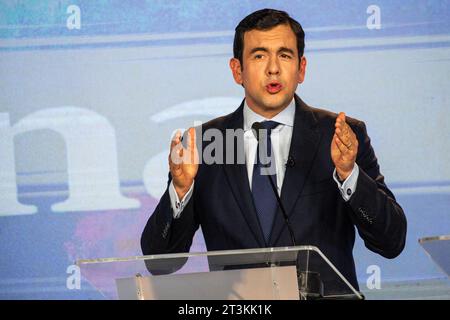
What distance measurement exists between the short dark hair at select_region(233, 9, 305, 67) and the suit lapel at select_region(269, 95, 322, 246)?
27cm

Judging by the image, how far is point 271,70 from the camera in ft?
13.6

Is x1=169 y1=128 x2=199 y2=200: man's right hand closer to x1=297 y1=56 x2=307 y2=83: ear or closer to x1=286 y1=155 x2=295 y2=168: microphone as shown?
x1=286 y1=155 x2=295 y2=168: microphone

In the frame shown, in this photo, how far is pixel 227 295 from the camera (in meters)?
2.65

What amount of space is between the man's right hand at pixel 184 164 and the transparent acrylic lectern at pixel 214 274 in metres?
0.71

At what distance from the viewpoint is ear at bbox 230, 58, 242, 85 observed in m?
4.35

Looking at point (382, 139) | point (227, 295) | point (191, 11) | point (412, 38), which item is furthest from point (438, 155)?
point (227, 295)

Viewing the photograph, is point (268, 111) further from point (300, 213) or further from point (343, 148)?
point (343, 148)

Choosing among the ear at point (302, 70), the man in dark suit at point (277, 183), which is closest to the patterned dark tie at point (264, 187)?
the man in dark suit at point (277, 183)

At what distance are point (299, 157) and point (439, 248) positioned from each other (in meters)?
1.54

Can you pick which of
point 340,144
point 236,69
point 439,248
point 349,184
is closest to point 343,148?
point 340,144

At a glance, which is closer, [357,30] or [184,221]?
[184,221]

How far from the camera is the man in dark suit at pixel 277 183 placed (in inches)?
146

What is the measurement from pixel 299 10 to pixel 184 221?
1252 millimetres
